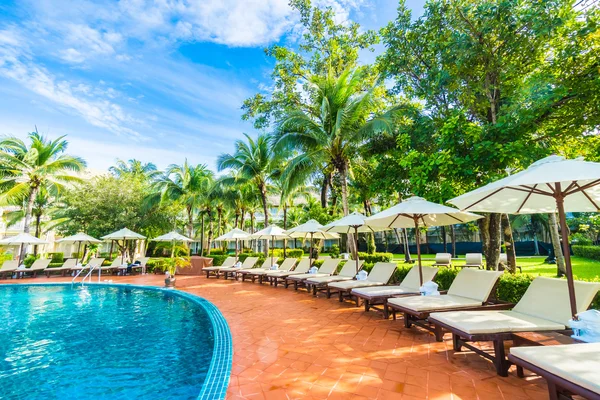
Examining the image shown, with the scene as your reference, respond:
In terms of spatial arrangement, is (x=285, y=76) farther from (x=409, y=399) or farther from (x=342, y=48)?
(x=409, y=399)

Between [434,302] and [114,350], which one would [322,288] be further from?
[114,350]

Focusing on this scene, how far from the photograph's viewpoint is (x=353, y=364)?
3.89 metres

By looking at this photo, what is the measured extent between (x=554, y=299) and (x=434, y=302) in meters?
1.68

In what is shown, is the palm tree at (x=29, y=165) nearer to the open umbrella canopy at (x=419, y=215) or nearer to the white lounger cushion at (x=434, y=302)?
the open umbrella canopy at (x=419, y=215)

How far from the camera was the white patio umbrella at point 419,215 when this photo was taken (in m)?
6.33

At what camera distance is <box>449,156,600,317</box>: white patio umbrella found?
332 centimetres

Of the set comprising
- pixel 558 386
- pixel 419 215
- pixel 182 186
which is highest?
pixel 182 186

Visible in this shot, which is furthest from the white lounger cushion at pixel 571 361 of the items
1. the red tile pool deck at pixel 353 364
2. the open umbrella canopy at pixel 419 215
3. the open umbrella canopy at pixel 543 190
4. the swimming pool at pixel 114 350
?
the open umbrella canopy at pixel 419 215

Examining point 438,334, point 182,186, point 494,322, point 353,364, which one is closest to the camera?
point 494,322

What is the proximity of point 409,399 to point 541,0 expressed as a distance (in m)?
8.36

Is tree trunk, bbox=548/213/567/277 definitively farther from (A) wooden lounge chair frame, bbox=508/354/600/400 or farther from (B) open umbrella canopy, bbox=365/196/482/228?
(A) wooden lounge chair frame, bbox=508/354/600/400

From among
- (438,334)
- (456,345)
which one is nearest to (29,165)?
(438,334)

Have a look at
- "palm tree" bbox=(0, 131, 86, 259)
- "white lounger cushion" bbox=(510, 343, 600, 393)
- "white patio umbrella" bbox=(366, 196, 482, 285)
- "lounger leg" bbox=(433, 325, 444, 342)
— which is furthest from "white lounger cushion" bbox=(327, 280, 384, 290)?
"palm tree" bbox=(0, 131, 86, 259)

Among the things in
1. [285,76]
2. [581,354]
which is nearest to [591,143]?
[581,354]
